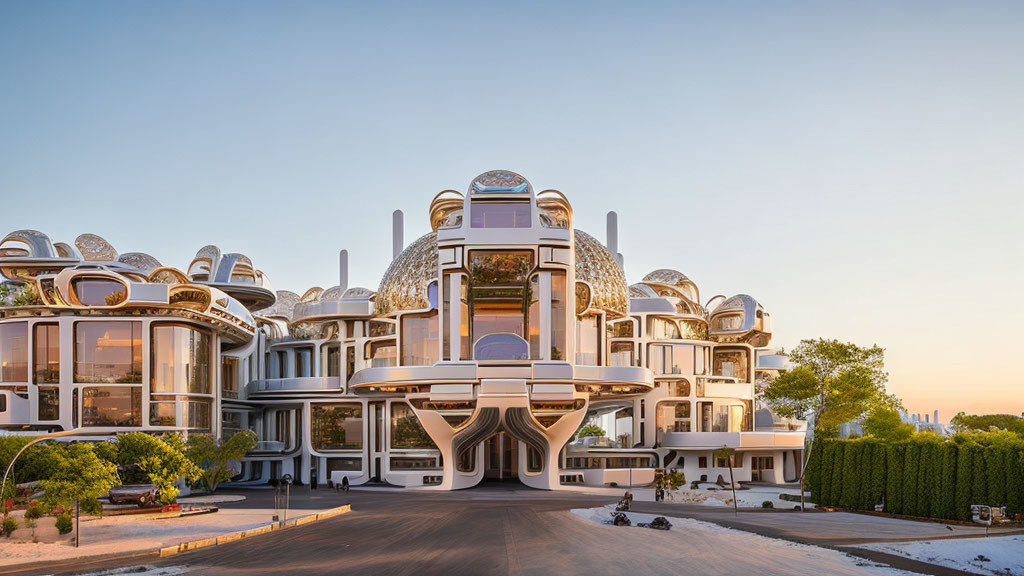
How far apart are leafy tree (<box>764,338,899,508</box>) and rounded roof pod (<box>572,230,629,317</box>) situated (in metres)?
13.4

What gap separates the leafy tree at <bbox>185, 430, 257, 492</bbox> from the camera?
2133 inches

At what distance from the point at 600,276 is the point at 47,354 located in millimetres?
38310

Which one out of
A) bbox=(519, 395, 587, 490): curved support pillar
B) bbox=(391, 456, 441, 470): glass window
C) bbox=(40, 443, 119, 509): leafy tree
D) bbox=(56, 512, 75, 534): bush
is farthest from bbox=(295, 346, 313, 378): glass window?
bbox=(56, 512, 75, 534): bush

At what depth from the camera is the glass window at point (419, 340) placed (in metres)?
65.6

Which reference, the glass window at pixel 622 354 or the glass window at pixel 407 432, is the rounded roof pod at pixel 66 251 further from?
the glass window at pixel 622 354

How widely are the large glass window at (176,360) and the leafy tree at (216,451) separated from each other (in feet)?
14.0

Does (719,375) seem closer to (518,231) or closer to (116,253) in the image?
(518,231)

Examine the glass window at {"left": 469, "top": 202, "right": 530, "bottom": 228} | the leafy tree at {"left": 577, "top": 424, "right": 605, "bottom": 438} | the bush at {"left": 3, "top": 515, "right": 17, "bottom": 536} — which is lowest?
the leafy tree at {"left": 577, "top": 424, "right": 605, "bottom": 438}

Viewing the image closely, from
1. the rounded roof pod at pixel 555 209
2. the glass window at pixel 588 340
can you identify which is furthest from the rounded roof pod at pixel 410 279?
the glass window at pixel 588 340

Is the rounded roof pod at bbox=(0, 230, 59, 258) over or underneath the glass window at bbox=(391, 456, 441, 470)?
over

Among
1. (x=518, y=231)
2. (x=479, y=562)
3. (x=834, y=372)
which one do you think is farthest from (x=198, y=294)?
(x=834, y=372)

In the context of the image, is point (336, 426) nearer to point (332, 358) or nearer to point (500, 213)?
point (332, 358)

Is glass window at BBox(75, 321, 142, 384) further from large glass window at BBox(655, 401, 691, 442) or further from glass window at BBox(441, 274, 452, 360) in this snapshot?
large glass window at BBox(655, 401, 691, 442)

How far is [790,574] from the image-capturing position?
23375 mm
